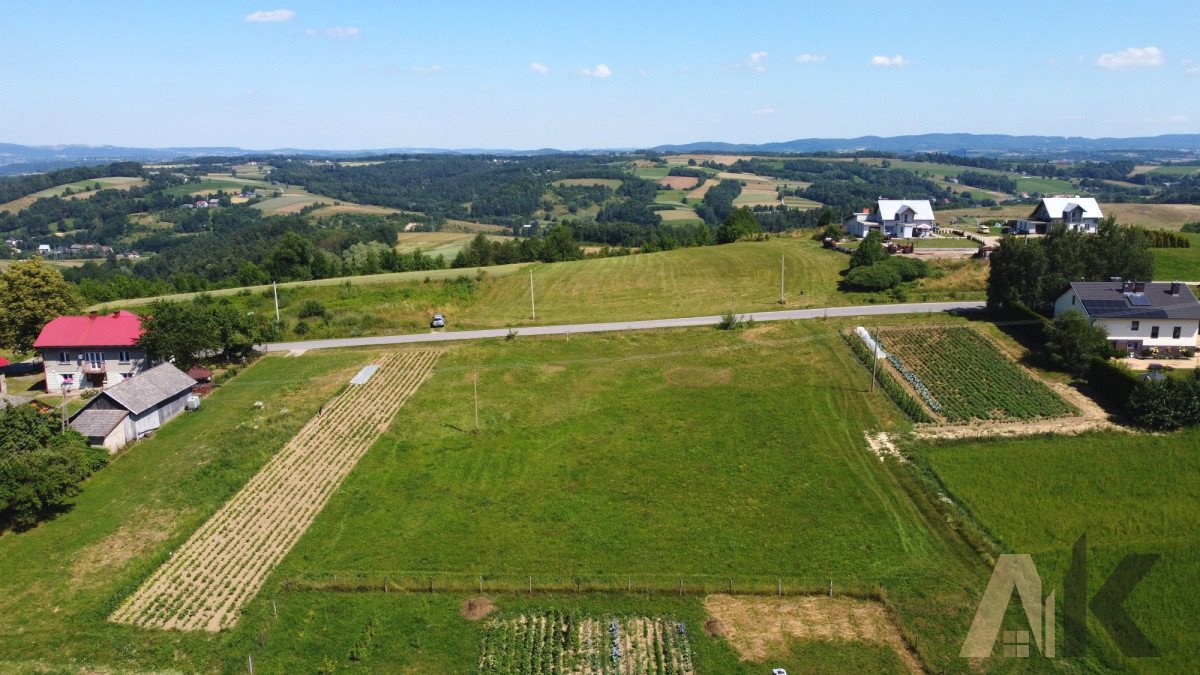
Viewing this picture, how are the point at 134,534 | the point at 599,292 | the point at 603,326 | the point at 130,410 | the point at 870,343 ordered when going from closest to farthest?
the point at 134,534, the point at 130,410, the point at 870,343, the point at 603,326, the point at 599,292

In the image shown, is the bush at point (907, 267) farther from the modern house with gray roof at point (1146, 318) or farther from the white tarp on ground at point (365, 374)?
the white tarp on ground at point (365, 374)

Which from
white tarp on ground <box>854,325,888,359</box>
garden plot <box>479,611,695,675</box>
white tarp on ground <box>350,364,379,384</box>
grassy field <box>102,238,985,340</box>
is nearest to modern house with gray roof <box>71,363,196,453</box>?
white tarp on ground <box>350,364,379,384</box>

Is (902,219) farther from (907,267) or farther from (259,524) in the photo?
(259,524)

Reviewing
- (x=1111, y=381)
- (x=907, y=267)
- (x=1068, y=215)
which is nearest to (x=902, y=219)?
(x=1068, y=215)

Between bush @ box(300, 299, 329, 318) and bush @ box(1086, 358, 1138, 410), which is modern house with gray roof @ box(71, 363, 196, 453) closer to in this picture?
bush @ box(300, 299, 329, 318)

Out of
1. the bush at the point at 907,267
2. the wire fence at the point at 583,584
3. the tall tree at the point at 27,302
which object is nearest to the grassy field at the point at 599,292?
the bush at the point at 907,267
